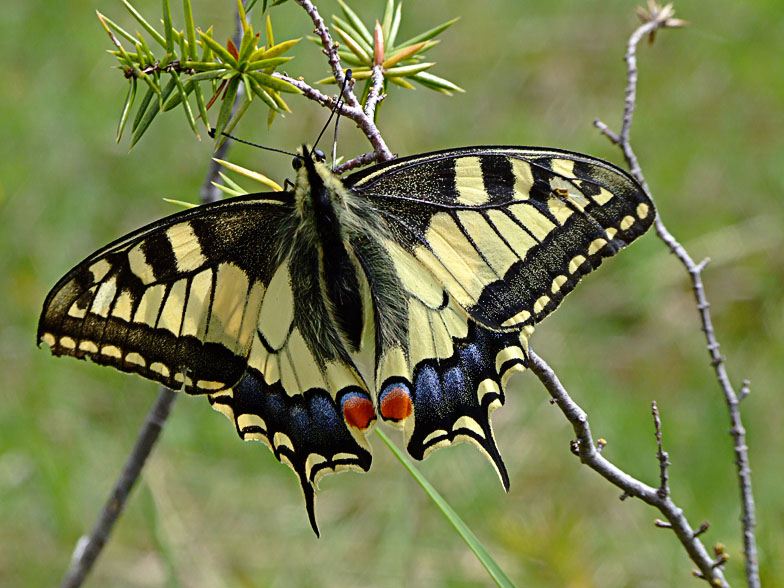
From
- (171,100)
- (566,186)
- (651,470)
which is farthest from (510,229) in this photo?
(651,470)

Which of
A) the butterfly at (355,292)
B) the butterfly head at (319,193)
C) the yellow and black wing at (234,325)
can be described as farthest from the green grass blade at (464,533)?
the butterfly head at (319,193)

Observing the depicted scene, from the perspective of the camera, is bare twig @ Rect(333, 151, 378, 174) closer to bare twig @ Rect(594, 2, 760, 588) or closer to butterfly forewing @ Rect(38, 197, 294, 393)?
butterfly forewing @ Rect(38, 197, 294, 393)

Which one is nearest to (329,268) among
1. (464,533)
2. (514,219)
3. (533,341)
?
(514,219)

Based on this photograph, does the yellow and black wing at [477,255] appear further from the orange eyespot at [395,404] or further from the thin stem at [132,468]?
the thin stem at [132,468]

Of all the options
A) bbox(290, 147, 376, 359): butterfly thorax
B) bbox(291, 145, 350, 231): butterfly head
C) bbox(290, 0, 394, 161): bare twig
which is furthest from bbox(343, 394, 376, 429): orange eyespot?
bbox(290, 0, 394, 161): bare twig

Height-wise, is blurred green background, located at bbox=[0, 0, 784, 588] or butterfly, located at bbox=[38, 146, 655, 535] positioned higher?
blurred green background, located at bbox=[0, 0, 784, 588]
